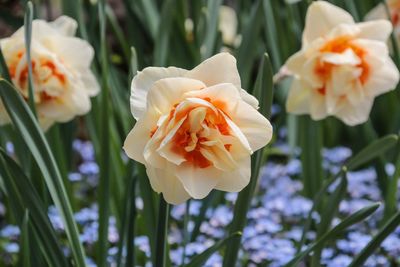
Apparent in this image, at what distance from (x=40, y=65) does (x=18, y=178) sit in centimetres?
35

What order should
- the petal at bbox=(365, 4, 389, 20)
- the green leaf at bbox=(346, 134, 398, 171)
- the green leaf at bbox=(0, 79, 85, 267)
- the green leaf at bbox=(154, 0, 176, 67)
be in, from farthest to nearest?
the green leaf at bbox=(154, 0, 176, 67) → the petal at bbox=(365, 4, 389, 20) → the green leaf at bbox=(346, 134, 398, 171) → the green leaf at bbox=(0, 79, 85, 267)

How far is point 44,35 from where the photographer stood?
1.73m

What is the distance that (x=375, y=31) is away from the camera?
1.67m

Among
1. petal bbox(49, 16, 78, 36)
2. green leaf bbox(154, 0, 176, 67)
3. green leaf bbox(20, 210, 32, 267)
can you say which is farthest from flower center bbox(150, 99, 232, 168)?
green leaf bbox(154, 0, 176, 67)

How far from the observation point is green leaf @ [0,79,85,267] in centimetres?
135

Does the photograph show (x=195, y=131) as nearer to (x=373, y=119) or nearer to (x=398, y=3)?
(x=398, y=3)

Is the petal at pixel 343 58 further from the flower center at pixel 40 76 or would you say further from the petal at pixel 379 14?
the flower center at pixel 40 76

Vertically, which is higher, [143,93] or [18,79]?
[143,93]

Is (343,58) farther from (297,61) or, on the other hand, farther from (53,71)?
(53,71)

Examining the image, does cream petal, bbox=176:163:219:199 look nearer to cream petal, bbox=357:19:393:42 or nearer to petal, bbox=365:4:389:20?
cream petal, bbox=357:19:393:42

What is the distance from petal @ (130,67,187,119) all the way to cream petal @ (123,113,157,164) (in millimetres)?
43

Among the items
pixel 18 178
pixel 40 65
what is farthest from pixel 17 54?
pixel 18 178

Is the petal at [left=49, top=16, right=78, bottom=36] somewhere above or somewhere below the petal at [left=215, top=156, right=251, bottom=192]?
below

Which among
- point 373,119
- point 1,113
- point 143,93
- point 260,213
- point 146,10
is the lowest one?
point 373,119
